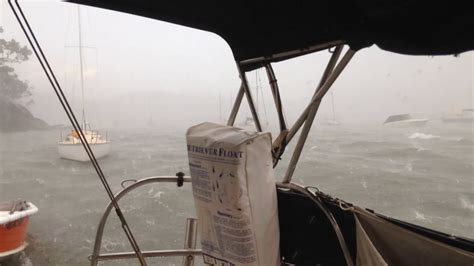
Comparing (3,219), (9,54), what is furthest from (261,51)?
(9,54)

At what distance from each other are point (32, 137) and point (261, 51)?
569 cm

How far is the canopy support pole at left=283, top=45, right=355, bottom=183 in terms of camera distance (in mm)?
1154

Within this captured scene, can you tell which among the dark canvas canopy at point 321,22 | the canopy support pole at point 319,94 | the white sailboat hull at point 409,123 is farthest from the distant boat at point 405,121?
the dark canvas canopy at point 321,22

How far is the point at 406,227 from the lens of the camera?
3.37 ft

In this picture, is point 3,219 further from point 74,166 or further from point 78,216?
point 78,216

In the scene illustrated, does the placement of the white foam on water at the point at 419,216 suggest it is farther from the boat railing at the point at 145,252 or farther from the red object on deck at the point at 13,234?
the red object on deck at the point at 13,234

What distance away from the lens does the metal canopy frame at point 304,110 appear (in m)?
1.18

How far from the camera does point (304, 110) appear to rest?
128 cm

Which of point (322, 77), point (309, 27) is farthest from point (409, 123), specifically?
point (309, 27)

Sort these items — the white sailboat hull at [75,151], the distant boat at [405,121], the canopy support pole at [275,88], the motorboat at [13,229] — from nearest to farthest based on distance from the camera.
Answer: the canopy support pole at [275,88], the motorboat at [13,229], the distant boat at [405,121], the white sailboat hull at [75,151]

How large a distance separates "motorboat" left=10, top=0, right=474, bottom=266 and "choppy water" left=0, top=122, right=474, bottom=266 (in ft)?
13.7

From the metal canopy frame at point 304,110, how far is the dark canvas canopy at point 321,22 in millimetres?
61

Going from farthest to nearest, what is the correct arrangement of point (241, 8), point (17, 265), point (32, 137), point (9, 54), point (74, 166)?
point (74, 166)
point (32, 137)
point (9, 54)
point (17, 265)
point (241, 8)

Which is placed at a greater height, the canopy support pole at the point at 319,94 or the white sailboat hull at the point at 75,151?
the canopy support pole at the point at 319,94
